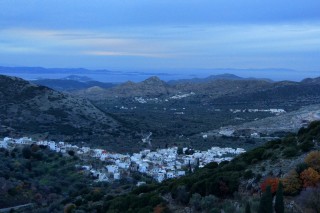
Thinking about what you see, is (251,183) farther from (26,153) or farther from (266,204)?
(26,153)

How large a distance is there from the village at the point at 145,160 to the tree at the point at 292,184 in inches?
569

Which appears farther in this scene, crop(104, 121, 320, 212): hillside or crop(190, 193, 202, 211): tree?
crop(190, 193, 202, 211): tree

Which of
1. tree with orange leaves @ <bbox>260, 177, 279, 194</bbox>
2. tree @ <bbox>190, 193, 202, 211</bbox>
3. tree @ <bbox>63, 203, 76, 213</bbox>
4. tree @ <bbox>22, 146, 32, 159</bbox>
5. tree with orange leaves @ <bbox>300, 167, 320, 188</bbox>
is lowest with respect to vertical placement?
tree @ <bbox>22, 146, 32, 159</bbox>

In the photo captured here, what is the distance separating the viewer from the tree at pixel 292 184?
1362cm

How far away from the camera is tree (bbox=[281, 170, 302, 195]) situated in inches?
536

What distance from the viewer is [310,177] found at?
536 inches

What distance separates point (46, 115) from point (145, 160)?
1997cm

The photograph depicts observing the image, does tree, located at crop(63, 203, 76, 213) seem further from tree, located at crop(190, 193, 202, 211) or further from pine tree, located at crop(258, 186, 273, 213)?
pine tree, located at crop(258, 186, 273, 213)

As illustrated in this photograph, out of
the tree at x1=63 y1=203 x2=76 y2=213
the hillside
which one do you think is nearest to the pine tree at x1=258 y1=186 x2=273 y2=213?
the hillside

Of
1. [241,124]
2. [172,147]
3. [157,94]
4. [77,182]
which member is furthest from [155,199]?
[157,94]

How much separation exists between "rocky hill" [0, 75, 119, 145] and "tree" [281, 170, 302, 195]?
3271cm

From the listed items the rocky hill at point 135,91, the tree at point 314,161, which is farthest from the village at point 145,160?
the rocky hill at point 135,91

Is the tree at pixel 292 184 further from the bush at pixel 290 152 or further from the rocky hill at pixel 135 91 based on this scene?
the rocky hill at pixel 135 91

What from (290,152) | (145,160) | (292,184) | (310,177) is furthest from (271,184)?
(145,160)
